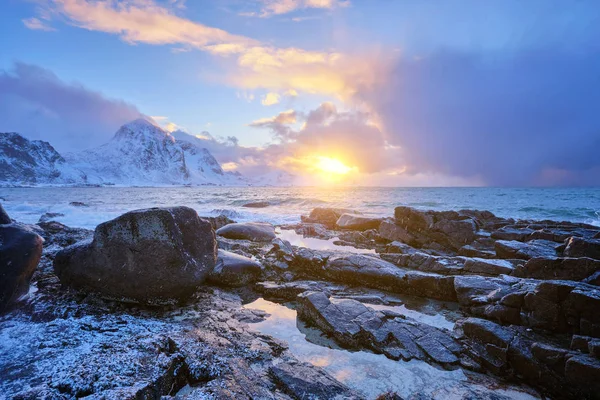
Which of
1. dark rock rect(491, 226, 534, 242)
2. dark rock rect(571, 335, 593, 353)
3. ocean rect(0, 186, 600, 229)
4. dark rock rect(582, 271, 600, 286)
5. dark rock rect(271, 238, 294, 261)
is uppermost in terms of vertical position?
dark rock rect(582, 271, 600, 286)

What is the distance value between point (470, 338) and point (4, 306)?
942 cm

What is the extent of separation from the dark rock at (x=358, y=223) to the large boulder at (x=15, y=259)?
1699 centimetres

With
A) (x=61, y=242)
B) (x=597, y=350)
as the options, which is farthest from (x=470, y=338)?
(x=61, y=242)

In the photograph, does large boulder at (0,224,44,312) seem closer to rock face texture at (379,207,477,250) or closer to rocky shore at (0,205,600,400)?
rocky shore at (0,205,600,400)

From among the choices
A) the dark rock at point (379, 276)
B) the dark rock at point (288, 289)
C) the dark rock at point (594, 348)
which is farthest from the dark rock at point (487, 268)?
the dark rock at point (594, 348)

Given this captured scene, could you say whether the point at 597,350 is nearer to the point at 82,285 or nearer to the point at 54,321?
the point at 54,321

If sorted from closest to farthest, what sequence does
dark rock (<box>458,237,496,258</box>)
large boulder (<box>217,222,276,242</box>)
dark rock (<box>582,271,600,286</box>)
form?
dark rock (<box>582,271,600,286</box>)
dark rock (<box>458,237,496,258</box>)
large boulder (<box>217,222,276,242</box>)

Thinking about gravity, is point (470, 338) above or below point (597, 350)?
below

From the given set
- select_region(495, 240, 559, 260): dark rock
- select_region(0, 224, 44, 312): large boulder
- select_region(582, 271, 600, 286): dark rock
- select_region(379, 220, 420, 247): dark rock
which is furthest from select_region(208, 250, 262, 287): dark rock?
select_region(495, 240, 559, 260): dark rock

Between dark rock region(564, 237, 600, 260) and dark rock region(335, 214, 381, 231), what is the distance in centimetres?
1041

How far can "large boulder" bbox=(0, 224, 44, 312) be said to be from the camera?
577 centimetres

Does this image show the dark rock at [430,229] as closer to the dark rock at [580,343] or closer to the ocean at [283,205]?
the ocean at [283,205]

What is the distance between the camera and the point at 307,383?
4.25 meters

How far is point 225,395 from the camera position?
12.0ft
